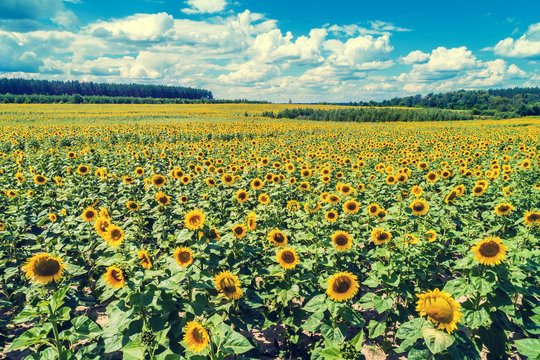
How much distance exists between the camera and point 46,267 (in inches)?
118

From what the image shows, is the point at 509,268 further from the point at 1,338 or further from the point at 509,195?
the point at 1,338

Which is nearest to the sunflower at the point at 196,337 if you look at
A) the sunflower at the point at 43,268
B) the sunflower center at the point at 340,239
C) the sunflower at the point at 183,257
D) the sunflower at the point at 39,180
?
the sunflower at the point at 183,257

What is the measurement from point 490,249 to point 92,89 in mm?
192034

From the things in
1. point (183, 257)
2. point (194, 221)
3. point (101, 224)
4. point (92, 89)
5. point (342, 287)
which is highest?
point (92, 89)

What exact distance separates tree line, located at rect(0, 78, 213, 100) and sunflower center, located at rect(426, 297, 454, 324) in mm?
184398

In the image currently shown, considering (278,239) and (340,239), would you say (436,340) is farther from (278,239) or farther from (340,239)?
(278,239)

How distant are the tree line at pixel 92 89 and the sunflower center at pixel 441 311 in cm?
18440

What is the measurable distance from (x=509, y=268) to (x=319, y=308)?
2.17m

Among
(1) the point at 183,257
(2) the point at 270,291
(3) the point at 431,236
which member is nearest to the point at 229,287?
(1) the point at 183,257

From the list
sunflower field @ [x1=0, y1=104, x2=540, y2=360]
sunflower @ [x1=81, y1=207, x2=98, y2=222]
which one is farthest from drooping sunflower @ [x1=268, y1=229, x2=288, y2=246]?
sunflower @ [x1=81, y1=207, x2=98, y2=222]

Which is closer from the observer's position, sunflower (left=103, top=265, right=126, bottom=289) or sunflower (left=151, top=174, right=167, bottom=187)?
sunflower (left=103, top=265, right=126, bottom=289)

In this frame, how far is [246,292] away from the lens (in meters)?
3.55

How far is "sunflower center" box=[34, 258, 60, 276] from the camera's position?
2977 millimetres

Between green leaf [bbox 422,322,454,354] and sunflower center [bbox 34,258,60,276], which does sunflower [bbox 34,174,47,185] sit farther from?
green leaf [bbox 422,322,454,354]
